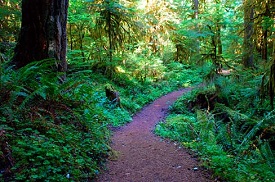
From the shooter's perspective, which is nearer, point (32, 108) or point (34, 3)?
point (32, 108)

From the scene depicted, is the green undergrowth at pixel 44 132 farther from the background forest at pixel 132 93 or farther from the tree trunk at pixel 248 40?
the tree trunk at pixel 248 40

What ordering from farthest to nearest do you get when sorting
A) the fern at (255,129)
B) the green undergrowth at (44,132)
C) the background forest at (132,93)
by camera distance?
the fern at (255,129) < the background forest at (132,93) < the green undergrowth at (44,132)

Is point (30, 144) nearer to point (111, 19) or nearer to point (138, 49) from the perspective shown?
point (111, 19)

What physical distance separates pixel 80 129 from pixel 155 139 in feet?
8.80

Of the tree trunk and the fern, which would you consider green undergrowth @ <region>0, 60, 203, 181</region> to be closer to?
the fern

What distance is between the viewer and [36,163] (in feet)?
10.3

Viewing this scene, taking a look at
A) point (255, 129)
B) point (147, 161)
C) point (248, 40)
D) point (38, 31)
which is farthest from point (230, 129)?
point (38, 31)

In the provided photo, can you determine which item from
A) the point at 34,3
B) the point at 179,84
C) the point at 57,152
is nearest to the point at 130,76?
the point at 179,84

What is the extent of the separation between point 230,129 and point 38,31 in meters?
6.00

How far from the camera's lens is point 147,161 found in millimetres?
5148

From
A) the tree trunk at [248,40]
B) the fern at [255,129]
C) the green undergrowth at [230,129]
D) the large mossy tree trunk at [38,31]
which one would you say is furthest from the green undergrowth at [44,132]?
the tree trunk at [248,40]

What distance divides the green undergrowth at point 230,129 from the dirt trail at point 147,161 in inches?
14.5

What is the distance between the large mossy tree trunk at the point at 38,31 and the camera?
5703 mm

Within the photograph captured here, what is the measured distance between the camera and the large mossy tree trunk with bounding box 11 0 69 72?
5.70 meters
